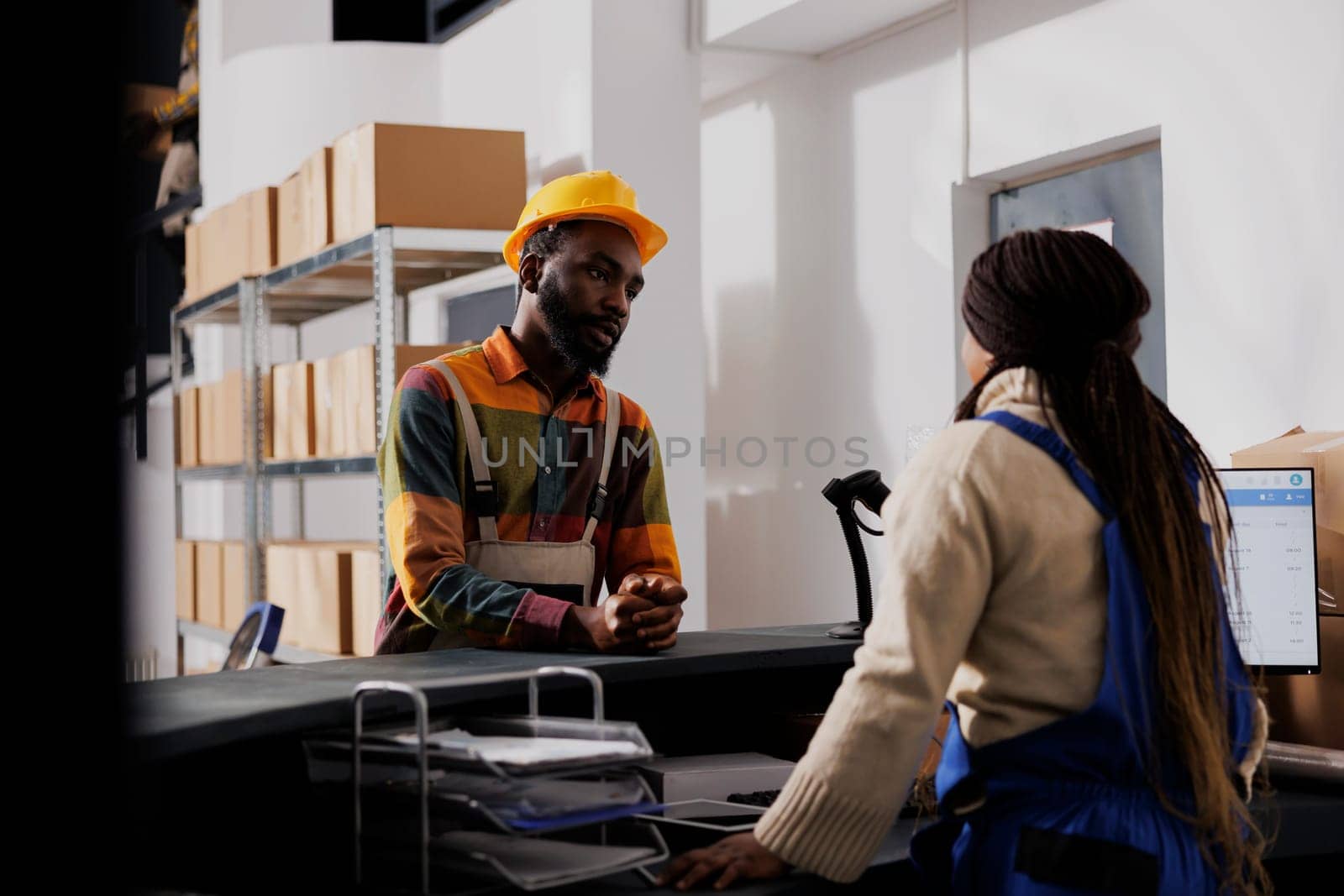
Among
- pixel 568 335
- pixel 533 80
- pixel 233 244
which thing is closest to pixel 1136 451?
pixel 568 335

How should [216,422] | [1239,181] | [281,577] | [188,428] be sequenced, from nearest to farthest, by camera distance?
[1239,181] < [281,577] < [216,422] < [188,428]

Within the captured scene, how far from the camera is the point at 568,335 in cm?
204

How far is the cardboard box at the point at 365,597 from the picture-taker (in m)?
3.71

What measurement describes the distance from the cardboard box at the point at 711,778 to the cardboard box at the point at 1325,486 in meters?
0.91

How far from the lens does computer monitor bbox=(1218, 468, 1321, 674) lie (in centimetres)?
193

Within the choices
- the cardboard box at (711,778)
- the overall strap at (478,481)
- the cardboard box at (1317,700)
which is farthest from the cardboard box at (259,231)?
the cardboard box at (1317,700)

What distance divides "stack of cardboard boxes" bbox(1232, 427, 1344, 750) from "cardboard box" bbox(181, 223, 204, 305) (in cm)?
413

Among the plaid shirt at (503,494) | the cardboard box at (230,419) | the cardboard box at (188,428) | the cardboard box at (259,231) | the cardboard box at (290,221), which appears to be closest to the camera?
the plaid shirt at (503,494)

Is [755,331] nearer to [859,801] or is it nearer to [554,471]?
[554,471]

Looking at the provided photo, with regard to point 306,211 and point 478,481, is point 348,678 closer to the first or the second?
point 478,481

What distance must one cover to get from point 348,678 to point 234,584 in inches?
135

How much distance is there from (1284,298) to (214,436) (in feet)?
11.7

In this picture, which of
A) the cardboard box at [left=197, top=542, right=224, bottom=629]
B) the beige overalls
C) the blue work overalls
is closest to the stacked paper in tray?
the blue work overalls

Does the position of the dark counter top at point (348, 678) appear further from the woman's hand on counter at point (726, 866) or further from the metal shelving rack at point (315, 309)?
the metal shelving rack at point (315, 309)
